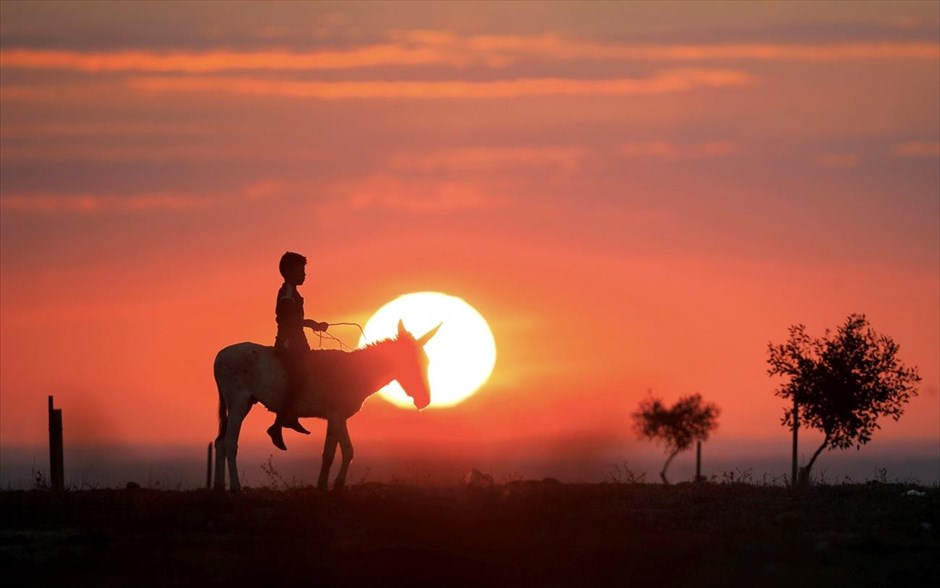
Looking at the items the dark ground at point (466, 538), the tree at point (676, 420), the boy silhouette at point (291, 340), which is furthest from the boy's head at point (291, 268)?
the tree at point (676, 420)

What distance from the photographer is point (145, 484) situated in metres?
29.5

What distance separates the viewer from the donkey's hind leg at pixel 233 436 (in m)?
26.2

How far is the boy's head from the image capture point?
26.6 m

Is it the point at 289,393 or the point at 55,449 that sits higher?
the point at 289,393

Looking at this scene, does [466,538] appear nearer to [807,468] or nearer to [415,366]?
[415,366]

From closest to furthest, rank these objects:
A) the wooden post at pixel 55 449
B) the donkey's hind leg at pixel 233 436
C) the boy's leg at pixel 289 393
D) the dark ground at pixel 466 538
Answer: the dark ground at pixel 466 538, the donkey's hind leg at pixel 233 436, the boy's leg at pixel 289 393, the wooden post at pixel 55 449

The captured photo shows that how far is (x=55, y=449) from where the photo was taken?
97.0 ft

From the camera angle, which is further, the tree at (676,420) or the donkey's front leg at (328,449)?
the tree at (676,420)

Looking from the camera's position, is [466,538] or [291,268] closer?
[466,538]

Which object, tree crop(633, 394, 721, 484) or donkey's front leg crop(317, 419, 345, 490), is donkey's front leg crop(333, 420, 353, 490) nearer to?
donkey's front leg crop(317, 419, 345, 490)

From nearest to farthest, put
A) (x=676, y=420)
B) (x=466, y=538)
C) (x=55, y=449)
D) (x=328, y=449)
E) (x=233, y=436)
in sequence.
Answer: (x=466, y=538) → (x=233, y=436) → (x=328, y=449) → (x=55, y=449) → (x=676, y=420)

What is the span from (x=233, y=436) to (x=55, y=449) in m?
5.37

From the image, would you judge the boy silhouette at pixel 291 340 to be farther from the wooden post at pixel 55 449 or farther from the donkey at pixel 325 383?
the wooden post at pixel 55 449

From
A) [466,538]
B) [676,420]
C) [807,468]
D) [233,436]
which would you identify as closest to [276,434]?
[233,436]
